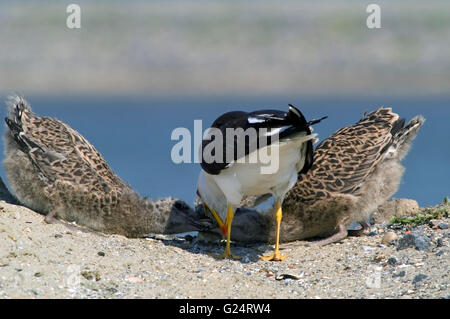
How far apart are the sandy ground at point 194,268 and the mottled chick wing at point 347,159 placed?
684 millimetres

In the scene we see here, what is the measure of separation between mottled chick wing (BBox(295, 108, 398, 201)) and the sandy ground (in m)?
0.68

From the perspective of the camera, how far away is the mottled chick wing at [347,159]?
9.13 metres

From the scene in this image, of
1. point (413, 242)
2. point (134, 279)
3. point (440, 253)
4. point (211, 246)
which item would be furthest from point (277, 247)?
point (134, 279)

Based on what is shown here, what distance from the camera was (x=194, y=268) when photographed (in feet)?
25.5

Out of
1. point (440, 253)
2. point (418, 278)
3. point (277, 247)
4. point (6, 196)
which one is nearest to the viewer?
point (418, 278)

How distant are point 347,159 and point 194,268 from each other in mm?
2737

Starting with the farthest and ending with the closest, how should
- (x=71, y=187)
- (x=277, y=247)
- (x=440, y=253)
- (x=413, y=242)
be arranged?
(x=71, y=187)
(x=277, y=247)
(x=413, y=242)
(x=440, y=253)

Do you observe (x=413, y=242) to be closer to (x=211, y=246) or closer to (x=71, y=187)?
(x=211, y=246)

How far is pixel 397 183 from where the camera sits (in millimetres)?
9477

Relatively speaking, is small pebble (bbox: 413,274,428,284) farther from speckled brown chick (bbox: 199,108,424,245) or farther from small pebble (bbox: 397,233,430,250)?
speckled brown chick (bbox: 199,108,424,245)

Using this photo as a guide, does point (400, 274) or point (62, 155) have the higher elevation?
point (62, 155)

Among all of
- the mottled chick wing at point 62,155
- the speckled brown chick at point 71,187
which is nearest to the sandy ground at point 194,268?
the speckled brown chick at point 71,187

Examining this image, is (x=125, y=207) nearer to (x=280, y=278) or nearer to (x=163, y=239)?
(x=163, y=239)

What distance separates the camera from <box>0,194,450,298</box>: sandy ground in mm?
6668
